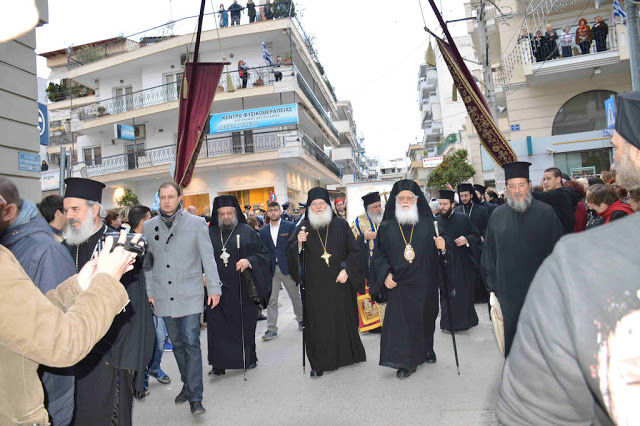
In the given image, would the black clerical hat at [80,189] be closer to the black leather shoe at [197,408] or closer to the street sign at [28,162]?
the black leather shoe at [197,408]

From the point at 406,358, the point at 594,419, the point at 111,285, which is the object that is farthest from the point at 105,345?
the point at 406,358

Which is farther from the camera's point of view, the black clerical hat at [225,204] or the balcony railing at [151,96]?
the balcony railing at [151,96]

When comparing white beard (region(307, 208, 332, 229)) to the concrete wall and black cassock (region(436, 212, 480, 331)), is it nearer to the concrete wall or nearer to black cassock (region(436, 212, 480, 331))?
black cassock (region(436, 212, 480, 331))

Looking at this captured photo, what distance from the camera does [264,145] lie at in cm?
2558

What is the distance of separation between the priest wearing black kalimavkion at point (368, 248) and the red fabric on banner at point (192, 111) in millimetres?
2963

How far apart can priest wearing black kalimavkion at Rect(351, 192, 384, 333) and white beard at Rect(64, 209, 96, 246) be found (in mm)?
4275

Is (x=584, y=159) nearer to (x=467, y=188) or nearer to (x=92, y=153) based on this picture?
(x=467, y=188)

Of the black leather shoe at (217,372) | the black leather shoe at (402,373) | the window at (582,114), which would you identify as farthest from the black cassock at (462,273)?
the window at (582,114)

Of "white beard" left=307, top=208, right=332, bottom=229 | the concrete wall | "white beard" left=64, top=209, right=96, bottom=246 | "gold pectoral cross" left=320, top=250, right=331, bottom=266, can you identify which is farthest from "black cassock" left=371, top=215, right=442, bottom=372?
the concrete wall

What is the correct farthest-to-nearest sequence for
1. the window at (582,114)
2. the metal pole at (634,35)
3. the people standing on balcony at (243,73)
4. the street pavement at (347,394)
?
the people standing on balcony at (243,73), the window at (582,114), the metal pole at (634,35), the street pavement at (347,394)

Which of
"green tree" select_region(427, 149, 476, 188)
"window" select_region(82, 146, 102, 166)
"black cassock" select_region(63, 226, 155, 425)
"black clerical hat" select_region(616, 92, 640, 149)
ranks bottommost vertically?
"black cassock" select_region(63, 226, 155, 425)

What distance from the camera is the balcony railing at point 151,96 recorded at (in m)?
25.5

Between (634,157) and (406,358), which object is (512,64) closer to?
(406,358)

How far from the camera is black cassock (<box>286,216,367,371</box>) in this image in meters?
6.27
